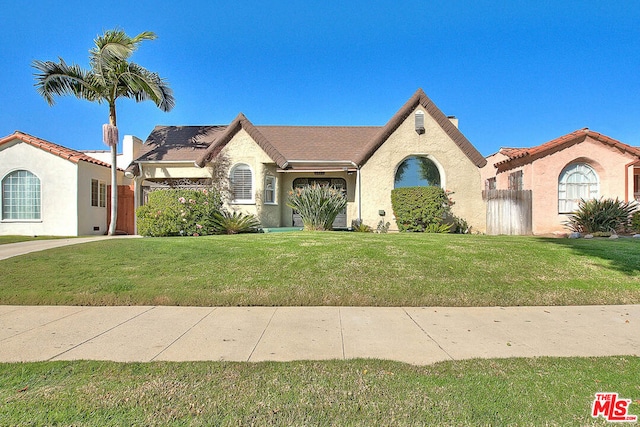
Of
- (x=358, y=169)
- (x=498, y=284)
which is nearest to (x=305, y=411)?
(x=498, y=284)

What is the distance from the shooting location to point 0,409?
9.29ft

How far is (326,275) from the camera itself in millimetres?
7461

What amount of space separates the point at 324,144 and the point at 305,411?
16.6 meters

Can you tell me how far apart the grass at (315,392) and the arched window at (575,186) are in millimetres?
14598

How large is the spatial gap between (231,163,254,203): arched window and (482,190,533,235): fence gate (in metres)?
10.3

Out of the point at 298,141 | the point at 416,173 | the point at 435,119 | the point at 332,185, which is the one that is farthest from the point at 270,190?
the point at 435,119

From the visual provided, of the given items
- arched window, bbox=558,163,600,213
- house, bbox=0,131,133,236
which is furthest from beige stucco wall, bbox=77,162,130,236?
arched window, bbox=558,163,600,213

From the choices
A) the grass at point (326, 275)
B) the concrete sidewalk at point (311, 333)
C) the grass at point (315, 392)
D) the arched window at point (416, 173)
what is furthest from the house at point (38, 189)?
the grass at point (315, 392)

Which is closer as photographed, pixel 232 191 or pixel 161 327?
pixel 161 327

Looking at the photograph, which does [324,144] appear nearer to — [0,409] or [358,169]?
[358,169]

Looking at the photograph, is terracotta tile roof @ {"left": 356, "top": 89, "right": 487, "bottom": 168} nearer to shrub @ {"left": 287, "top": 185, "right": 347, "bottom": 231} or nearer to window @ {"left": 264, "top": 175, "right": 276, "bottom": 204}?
shrub @ {"left": 287, "top": 185, "right": 347, "bottom": 231}

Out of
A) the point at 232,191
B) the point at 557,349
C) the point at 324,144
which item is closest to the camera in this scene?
the point at 557,349

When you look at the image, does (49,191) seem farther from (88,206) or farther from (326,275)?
(326,275)

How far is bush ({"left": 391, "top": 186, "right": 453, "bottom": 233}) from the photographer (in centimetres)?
1430
